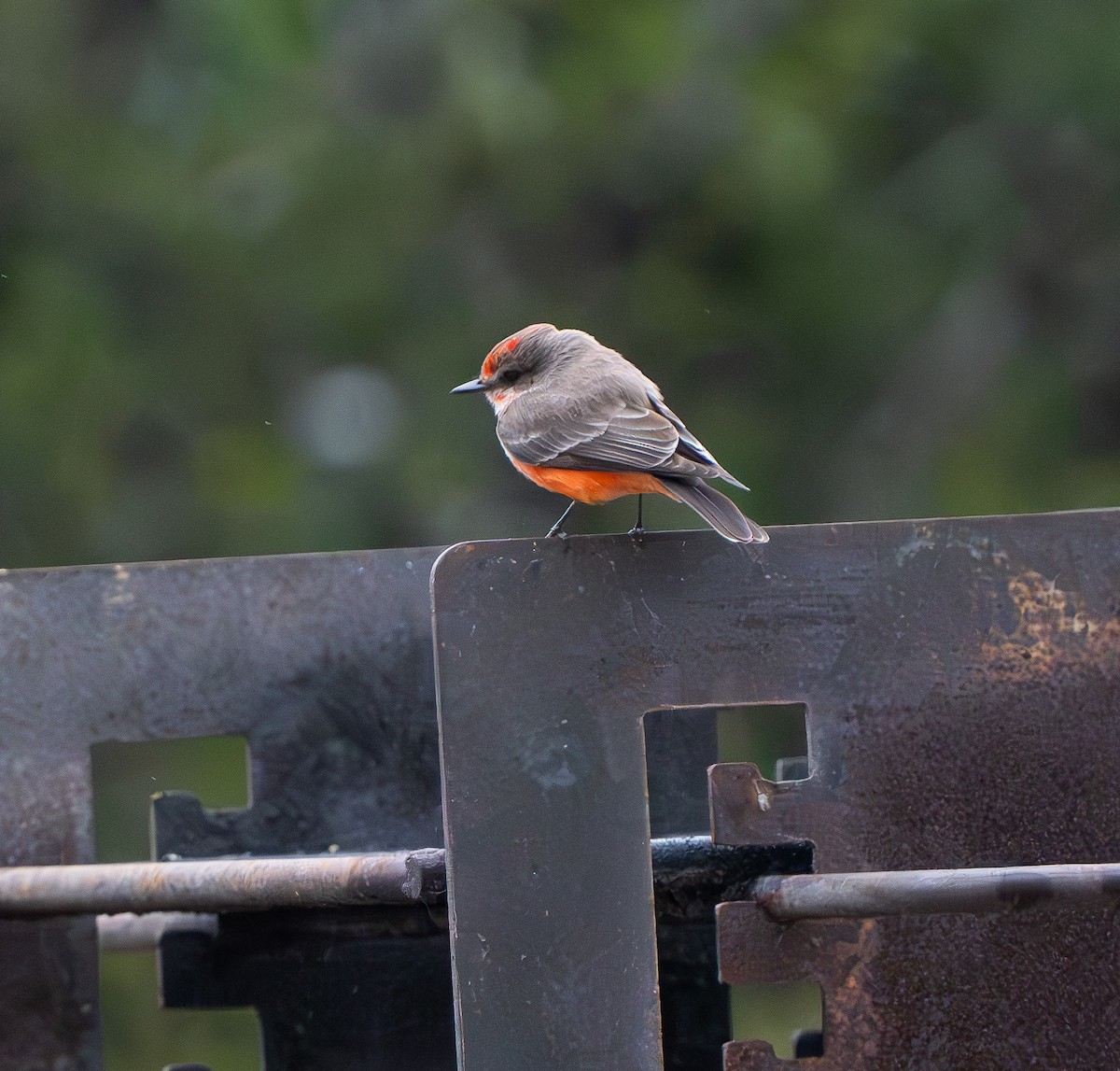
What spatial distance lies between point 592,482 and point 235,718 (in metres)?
0.90

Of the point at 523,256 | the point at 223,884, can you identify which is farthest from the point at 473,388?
the point at 523,256

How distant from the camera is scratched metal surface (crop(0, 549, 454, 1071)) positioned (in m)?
3.18

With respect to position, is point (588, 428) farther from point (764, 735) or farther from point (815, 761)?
point (764, 735)

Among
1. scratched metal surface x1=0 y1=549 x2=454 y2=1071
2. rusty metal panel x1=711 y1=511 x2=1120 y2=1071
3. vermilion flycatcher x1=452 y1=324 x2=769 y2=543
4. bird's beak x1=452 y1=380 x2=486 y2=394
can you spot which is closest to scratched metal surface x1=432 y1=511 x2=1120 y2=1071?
rusty metal panel x1=711 y1=511 x2=1120 y2=1071

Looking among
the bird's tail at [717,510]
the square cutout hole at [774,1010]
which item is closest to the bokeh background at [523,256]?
the square cutout hole at [774,1010]

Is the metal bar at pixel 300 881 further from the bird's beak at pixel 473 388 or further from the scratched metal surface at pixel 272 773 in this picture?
the bird's beak at pixel 473 388

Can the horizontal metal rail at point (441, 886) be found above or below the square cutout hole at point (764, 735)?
below

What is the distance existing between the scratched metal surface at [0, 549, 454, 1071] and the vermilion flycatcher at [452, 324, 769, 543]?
394 millimetres

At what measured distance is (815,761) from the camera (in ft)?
7.68

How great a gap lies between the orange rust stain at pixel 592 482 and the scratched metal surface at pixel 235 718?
A: 0.37 meters

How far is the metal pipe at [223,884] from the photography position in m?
2.46

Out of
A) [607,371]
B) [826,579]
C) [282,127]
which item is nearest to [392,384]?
[282,127]

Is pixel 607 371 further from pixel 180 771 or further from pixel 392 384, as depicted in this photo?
pixel 180 771

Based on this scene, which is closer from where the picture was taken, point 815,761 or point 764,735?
point 815,761
